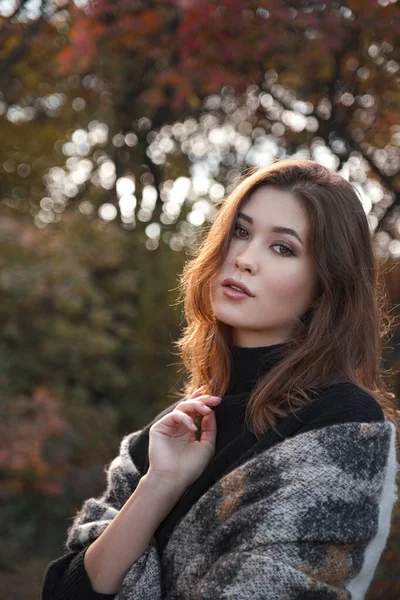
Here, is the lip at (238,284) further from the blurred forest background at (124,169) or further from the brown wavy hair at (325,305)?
the blurred forest background at (124,169)

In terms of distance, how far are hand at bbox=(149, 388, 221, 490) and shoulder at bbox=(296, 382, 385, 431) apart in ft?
0.75

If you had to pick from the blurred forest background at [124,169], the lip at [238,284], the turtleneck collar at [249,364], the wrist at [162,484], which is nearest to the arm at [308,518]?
the wrist at [162,484]

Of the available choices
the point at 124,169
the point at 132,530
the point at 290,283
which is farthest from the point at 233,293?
the point at 124,169

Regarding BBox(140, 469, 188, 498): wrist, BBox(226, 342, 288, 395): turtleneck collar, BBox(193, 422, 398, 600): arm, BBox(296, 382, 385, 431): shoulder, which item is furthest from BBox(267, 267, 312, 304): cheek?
BBox(140, 469, 188, 498): wrist

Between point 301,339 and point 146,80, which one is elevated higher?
point 146,80

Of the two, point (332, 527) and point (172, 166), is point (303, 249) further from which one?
point (172, 166)

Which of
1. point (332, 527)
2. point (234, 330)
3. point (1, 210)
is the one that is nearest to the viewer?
point (332, 527)

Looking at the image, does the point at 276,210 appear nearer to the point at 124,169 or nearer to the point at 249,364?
the point at 249,364

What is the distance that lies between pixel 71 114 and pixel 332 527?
23.7 feet

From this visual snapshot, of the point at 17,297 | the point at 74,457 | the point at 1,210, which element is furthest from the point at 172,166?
the point at 74,457

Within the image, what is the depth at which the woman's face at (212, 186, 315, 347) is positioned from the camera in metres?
1.88

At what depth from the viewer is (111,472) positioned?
2.15 m

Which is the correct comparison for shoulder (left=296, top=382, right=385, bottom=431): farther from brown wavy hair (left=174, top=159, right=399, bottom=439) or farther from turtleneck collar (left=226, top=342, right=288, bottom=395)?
turtleneck collar (left=226, top=342, right=288, bottom=395)

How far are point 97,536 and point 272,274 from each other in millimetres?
783
